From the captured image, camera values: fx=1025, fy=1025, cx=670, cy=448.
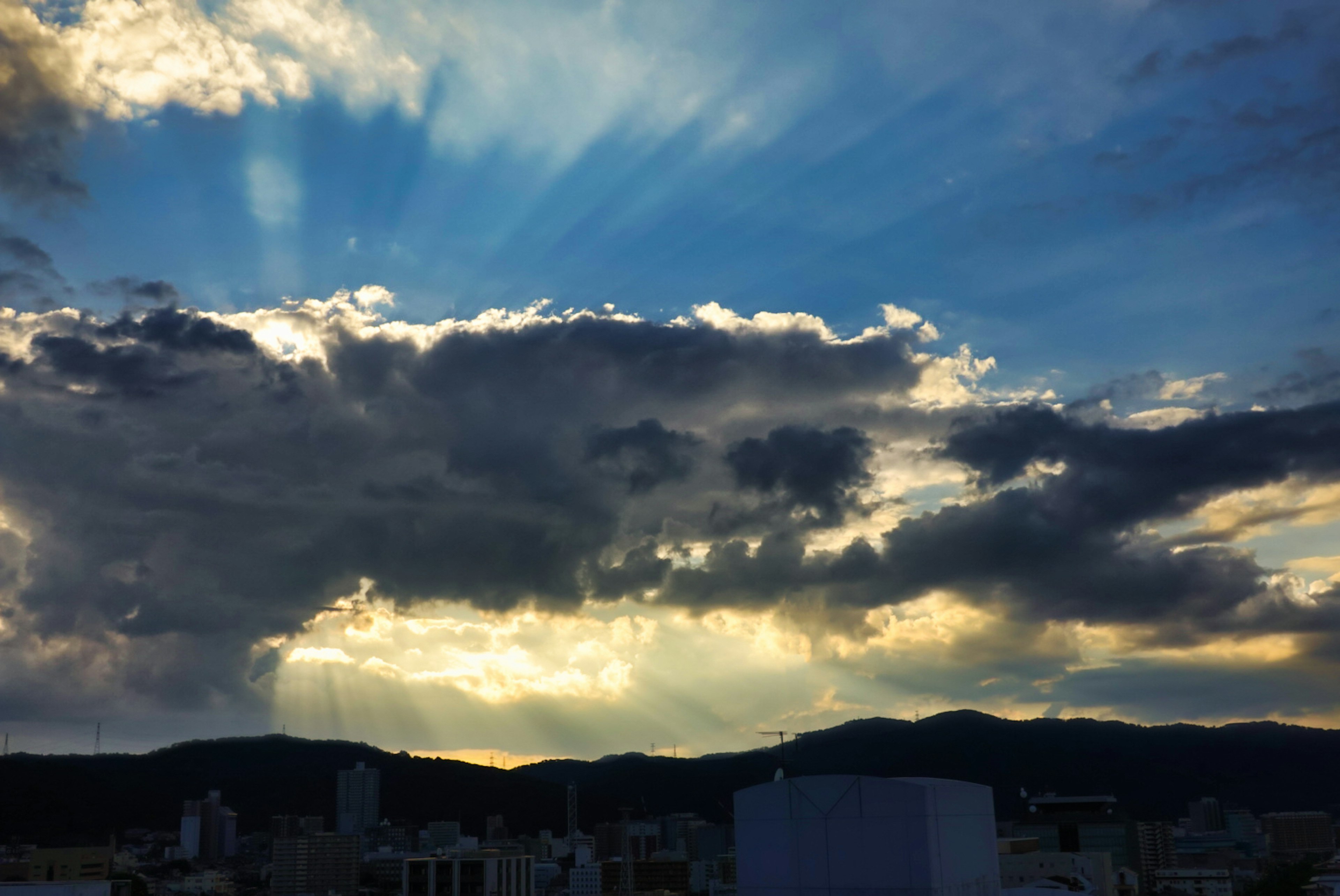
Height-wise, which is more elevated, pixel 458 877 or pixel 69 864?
pixel 458 877

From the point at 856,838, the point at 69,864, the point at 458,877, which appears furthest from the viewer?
the point at 69,864

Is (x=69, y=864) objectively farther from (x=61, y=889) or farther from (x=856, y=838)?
(x=856, y=838)

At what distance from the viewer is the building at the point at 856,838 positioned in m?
62.4

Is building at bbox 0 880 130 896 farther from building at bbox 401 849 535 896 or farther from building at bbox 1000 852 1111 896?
building at bbox 1000 852 1111 896

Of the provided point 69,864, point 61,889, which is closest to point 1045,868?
point 61,889

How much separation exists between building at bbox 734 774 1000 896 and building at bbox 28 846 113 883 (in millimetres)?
166386

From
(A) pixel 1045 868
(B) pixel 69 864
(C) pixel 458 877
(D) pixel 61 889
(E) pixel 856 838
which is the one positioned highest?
(E) pixel 856 838

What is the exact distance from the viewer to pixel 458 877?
5699 inches

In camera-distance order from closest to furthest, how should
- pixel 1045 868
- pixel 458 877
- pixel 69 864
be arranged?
pixel 458 877, pixel 1045 868, pixel 69 864

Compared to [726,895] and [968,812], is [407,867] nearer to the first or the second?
[726,895]

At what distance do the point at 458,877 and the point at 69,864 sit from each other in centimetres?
9480

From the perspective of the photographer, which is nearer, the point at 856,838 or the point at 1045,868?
the point at 856,838

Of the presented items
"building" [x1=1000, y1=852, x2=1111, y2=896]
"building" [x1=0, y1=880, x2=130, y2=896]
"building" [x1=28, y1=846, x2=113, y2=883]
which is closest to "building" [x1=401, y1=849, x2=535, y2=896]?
"building" [x1=0, y1=880, x2=130, y2=896]

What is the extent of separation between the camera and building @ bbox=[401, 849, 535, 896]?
474 ft
